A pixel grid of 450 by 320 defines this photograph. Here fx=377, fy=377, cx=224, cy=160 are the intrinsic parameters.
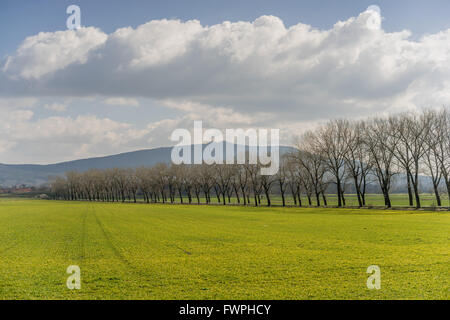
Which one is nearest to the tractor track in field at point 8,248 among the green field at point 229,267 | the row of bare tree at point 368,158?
the green field at point 229,267

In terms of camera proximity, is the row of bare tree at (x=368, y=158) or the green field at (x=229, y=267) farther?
the row of bare tree at (x=368, y=158)

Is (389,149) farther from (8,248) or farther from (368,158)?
(8,248)

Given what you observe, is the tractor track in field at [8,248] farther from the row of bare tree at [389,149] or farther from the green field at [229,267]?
the row of bare tree at [389,149]

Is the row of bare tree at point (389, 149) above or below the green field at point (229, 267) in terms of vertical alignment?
above

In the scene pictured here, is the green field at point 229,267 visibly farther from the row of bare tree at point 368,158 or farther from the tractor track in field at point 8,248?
the row of bare tree at point 368,158

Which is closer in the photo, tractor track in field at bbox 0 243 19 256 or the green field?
the green field

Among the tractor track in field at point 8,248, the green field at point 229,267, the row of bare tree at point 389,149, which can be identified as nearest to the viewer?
the green field at point 229,267

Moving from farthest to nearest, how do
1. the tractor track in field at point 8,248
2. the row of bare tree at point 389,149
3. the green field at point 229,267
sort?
the row of bare tree at point 389,149 → the tractor track in field at point 8,248 → the green field at point 229,267

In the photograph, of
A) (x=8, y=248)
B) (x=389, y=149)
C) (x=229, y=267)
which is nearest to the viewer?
(x=229, y=267)

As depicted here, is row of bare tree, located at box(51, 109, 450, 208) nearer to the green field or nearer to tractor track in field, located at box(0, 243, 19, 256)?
the green field

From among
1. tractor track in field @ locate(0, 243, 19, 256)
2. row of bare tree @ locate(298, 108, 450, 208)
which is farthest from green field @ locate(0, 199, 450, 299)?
row of bare tree @ locate(298, 108, 450, 208)

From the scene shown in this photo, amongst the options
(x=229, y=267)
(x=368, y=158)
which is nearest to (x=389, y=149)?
(x=368, y=158)
